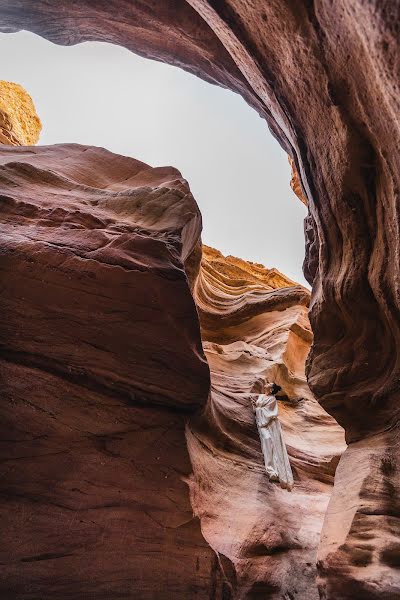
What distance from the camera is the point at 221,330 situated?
16.0 meters

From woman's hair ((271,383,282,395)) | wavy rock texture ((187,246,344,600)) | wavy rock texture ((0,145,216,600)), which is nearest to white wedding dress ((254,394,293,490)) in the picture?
wavy rock texture ((187,246,344,600))

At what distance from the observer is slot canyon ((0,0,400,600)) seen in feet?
15.7

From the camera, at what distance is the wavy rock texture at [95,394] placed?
553cm

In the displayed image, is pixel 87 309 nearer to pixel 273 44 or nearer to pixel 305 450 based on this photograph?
pixel 273 44

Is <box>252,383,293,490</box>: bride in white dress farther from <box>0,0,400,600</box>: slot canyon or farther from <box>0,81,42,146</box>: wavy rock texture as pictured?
<box>0,81,42,146</box>: wavy rock texture

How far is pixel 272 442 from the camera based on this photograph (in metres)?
8.94

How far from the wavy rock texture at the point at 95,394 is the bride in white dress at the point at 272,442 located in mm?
2328

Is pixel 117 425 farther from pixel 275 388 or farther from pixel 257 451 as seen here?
pixel 275 388

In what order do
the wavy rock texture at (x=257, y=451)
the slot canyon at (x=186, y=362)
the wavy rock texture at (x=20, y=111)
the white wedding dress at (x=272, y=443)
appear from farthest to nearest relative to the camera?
the wavy rock texture at (x=20, y=111), the white wedding dress at (x=272, y=443), the wavy rock texture at (x=257, y=451), the slot canyon at (x=186, y=362)

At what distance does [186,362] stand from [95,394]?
1598 mm

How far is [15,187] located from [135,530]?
6.05 m

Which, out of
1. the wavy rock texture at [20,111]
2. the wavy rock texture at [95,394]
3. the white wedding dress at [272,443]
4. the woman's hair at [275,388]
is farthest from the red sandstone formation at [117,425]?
the wavy rock texture at [20,111]

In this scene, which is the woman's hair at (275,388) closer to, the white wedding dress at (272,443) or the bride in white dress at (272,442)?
the bride in white dress at (272,442)

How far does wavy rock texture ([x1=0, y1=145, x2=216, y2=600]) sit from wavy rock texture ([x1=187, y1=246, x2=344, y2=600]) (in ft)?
2.01
